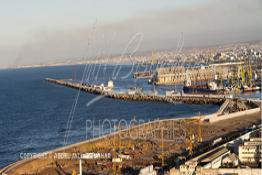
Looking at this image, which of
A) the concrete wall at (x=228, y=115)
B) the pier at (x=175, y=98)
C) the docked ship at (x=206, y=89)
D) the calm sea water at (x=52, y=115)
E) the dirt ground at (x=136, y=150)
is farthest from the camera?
the docked ship at (x=206, y=89)

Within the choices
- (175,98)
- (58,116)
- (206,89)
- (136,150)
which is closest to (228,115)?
(136,150)

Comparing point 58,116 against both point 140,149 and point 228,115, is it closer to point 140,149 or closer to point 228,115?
point 228,115

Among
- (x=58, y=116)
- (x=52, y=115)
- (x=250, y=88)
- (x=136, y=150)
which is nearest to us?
(x=136, y=150)

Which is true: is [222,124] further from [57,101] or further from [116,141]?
[57,101]

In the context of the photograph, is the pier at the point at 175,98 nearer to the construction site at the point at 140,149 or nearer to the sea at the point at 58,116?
the sea at the point at 58,116

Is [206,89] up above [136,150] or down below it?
above

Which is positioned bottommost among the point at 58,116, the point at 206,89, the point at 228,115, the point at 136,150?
the point at 136,150

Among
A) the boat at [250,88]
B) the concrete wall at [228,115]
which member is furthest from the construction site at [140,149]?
the boat at [250,88]

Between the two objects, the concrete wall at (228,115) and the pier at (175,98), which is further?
the pier at (175,98)

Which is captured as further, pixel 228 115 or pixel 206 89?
pixel 206 89

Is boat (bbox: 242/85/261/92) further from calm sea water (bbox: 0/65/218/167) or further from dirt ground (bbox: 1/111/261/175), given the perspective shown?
dirt ground (bbox: 1/111/261/175)

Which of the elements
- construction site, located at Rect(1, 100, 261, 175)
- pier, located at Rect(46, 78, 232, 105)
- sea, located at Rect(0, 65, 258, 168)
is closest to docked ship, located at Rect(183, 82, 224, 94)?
pier, located at Rect(46, 78, 232, 105)
